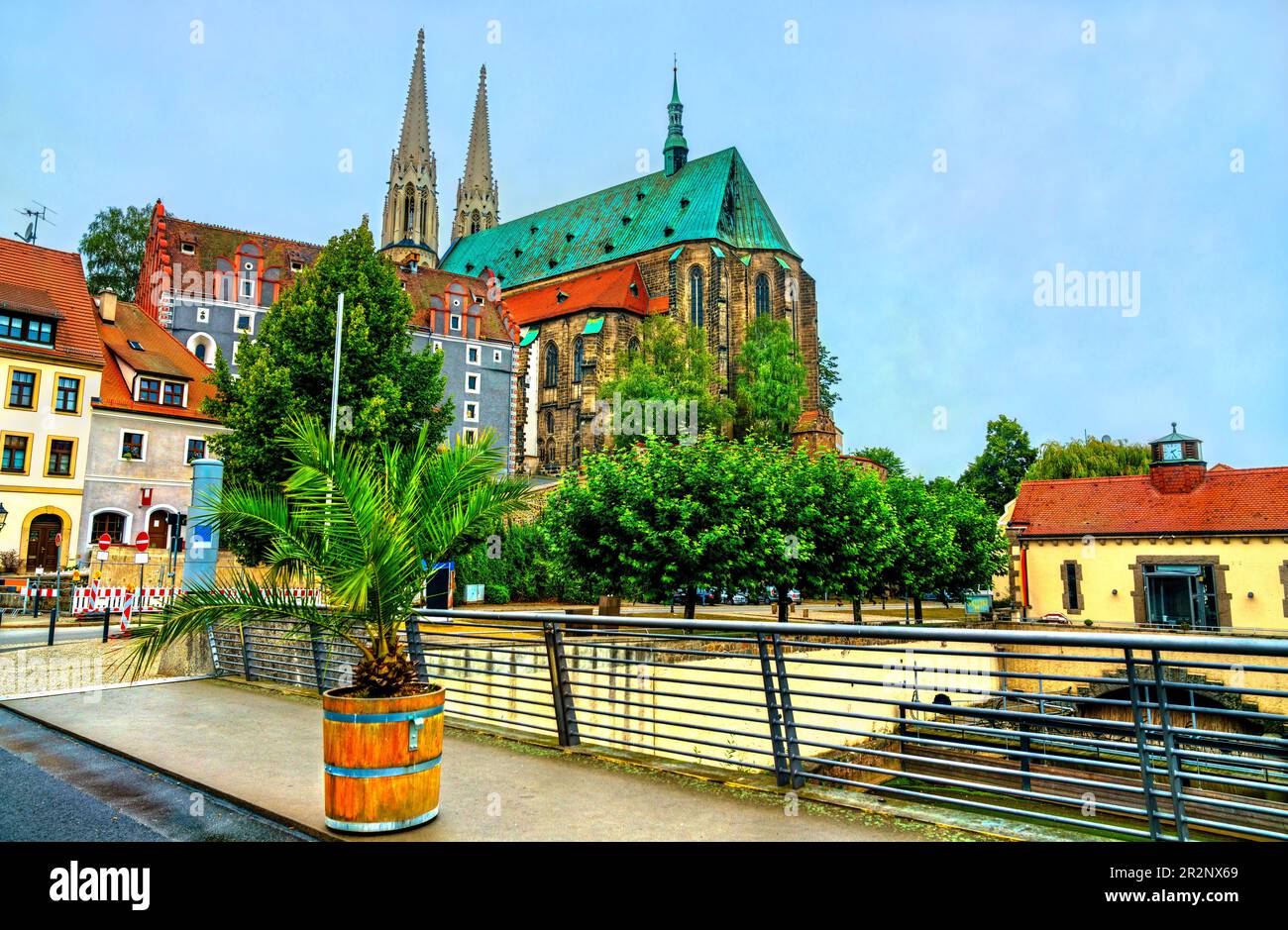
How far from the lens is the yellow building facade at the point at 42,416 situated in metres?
32.8

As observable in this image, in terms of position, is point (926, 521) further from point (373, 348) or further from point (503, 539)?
point (373, 348)

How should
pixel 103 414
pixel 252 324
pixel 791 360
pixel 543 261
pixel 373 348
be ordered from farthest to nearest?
1. pixel 543 261
2. pixel 791 360
3. pixel 252 324
4. pixel 103 414
5. pixel 373 348

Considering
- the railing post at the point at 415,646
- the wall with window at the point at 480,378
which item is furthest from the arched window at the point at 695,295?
the railing post at the point at 415,646

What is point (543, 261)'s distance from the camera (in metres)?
83.1

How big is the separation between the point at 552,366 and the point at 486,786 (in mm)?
65357

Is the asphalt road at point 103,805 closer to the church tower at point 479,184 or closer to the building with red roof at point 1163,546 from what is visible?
the building with red roof at point 1163,546

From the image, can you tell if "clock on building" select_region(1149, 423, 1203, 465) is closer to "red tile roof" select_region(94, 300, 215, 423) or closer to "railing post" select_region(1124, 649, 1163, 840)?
"railing post" select_region(1124, 649, 1163, 840)

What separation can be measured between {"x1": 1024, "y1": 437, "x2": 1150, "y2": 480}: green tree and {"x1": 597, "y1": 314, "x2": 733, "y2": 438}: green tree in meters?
24.1

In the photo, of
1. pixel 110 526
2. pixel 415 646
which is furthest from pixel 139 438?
pixel 415 646

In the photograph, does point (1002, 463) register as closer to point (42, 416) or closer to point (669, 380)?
point (669, 380)

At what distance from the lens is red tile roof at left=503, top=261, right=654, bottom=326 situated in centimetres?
6844

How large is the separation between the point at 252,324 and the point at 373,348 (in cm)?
2686
